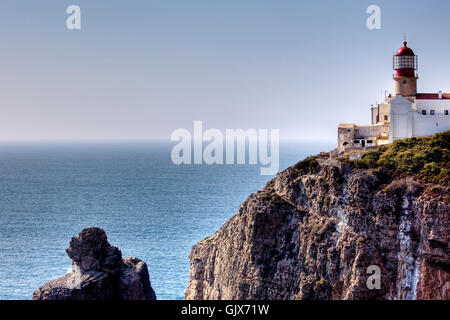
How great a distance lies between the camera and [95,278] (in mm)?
45156

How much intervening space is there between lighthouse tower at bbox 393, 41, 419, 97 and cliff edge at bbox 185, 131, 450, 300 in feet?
28.7

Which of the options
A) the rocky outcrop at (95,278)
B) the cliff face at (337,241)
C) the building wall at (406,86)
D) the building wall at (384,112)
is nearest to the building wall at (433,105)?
the building wall at (406,86)

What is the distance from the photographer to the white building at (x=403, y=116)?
184 feet

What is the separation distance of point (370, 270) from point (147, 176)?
12759cm

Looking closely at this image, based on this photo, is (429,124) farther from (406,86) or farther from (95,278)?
(95,278)

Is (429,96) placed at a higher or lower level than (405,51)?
lower

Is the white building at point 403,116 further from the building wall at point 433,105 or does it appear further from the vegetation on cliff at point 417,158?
the vegetation on cliff at point 417,158

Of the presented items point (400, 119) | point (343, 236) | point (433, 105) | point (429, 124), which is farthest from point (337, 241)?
point (433, 105)

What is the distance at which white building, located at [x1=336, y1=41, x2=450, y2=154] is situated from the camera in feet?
184

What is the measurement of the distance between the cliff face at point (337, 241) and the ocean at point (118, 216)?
13.4 metres

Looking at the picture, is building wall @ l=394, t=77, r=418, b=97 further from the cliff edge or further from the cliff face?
the cliff face

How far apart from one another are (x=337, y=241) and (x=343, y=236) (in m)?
0.56
